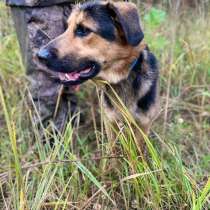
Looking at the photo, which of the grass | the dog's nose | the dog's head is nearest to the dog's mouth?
the dog's head

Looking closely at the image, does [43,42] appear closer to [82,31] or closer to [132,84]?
[82,31]

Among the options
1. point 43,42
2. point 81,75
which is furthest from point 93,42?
point 43,42

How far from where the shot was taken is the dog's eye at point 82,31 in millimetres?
3188

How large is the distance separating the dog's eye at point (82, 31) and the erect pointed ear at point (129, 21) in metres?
0.23

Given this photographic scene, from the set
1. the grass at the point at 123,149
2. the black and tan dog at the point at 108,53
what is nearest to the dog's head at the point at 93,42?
the black and tan dog at the point at 108,53

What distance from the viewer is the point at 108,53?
10.7ft

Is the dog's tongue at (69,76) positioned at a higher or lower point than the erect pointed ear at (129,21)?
lower

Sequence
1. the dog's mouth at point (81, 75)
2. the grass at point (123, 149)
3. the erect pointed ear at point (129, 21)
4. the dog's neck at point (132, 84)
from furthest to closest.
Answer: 1. the dog's neck at point (132, 84)
2. the dog's mouth at point (81, 75)
3. the erect pointed ear at point (129, 21)
4. the grass at point (123, 149)

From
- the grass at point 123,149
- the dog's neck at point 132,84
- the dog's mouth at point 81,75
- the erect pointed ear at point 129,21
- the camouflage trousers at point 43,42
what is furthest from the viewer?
the camouflage trousers at point 43,42

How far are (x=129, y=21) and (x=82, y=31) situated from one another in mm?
336

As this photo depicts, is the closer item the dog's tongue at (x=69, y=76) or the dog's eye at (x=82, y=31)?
the dog's eye at (x=82, y=31)

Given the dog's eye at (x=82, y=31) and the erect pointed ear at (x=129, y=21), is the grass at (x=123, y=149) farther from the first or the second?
the dog's eye at (x=82, y=31)

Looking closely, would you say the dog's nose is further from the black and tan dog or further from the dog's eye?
the dog's eye

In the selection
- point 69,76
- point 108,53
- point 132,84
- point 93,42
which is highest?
point 93,42
